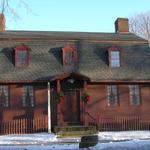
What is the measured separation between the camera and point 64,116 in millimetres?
29719

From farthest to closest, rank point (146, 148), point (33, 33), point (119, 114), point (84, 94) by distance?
1. point (33, 33)
2. point (119, 114)
3. point (84, 94)
4. point (146, 148)

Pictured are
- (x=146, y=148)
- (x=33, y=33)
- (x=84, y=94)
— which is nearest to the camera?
(x=146, y=148)

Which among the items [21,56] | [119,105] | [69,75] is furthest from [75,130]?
[21,56]

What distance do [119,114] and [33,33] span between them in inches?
424

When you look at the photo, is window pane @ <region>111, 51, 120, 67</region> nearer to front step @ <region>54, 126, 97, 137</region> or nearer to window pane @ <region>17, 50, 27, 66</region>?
front step @ <region>54, 126, 97, 137</region>

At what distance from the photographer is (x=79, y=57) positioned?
104 feet

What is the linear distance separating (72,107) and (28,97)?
3354 millimetres

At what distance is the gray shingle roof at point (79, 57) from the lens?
2977 centimetres

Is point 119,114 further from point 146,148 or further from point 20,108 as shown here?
point 146,148

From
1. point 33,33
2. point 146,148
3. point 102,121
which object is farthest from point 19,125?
point 146,148

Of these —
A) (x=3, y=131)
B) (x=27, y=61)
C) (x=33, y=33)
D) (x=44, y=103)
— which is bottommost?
(x=3, y=131)

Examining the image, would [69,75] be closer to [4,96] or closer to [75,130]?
[75,130]

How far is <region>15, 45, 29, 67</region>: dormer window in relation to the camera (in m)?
30.2

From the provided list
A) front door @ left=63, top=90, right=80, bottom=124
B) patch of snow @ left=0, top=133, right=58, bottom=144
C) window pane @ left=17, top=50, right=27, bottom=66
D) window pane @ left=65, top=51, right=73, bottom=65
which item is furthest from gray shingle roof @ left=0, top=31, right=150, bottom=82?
patch of snow @ left=0, top=133, right=58, bottom=144
